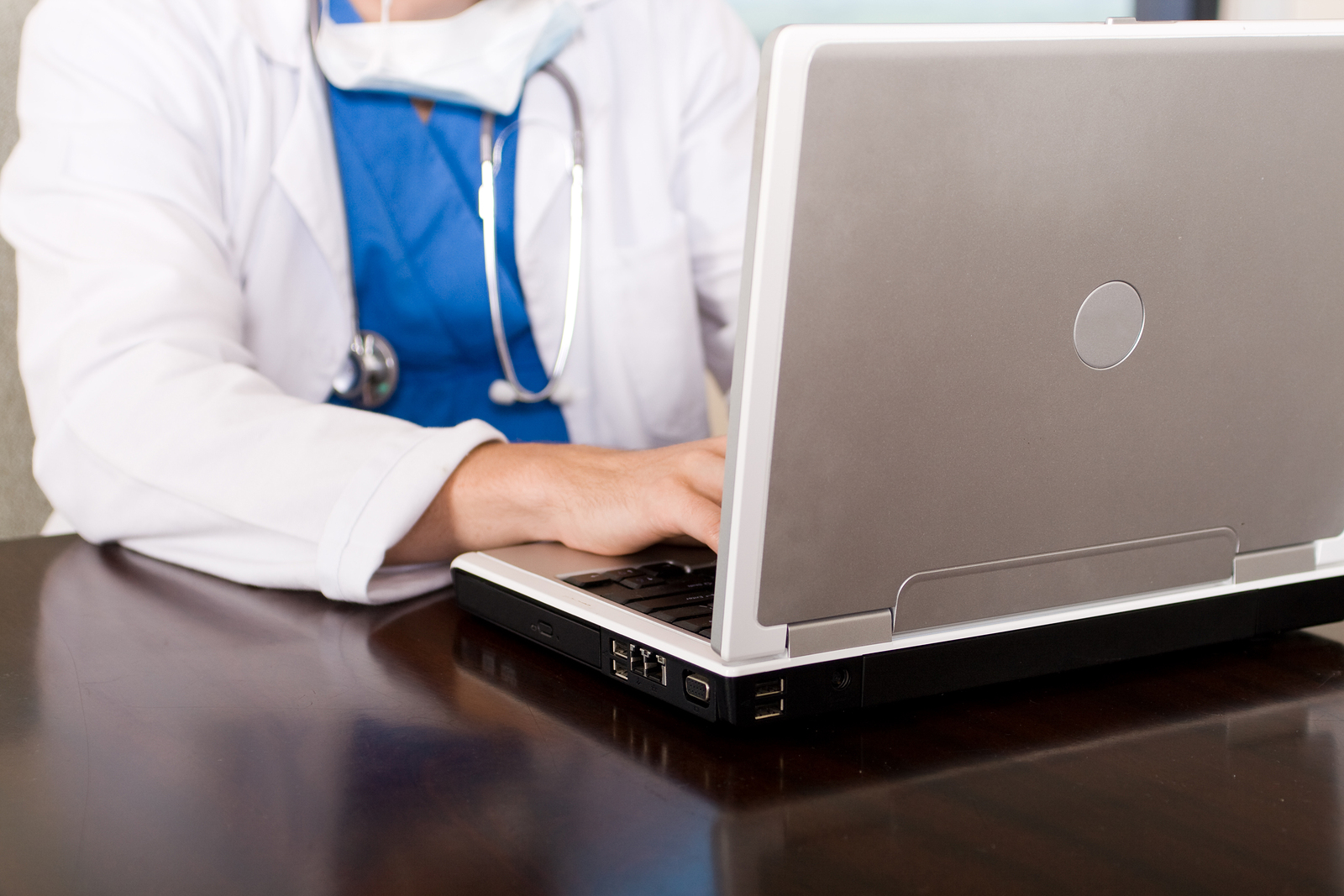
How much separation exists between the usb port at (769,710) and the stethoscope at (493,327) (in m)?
0.73

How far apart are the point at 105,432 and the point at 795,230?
60 cm

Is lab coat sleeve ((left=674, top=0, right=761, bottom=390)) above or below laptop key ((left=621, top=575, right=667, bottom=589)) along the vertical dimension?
above

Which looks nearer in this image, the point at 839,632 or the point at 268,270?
the point at 839,632

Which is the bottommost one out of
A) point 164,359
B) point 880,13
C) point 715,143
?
point 164,359

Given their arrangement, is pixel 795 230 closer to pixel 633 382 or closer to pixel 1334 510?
pixel 1334 510

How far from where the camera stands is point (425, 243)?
112cm

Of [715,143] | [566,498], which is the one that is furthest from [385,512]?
[715,143]

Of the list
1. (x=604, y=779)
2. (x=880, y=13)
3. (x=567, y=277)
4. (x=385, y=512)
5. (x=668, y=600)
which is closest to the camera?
(x=604, y=779)

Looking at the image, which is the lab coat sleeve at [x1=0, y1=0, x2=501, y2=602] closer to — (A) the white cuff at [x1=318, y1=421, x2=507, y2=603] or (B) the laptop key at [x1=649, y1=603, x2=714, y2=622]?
(A) the white cuff at [x1=318, y1=421, x2=507, y2=603]

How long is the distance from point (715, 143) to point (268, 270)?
505 mm

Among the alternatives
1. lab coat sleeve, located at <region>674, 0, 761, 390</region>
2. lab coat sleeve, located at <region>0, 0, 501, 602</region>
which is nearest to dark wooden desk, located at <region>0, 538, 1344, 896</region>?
lab coat sleeve, located at <region>0, 0, 501, 602</region>

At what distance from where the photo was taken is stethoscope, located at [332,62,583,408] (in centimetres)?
111

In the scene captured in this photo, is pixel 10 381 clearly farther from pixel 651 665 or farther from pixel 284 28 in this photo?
pixel 651 665

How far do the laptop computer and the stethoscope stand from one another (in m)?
0.61
